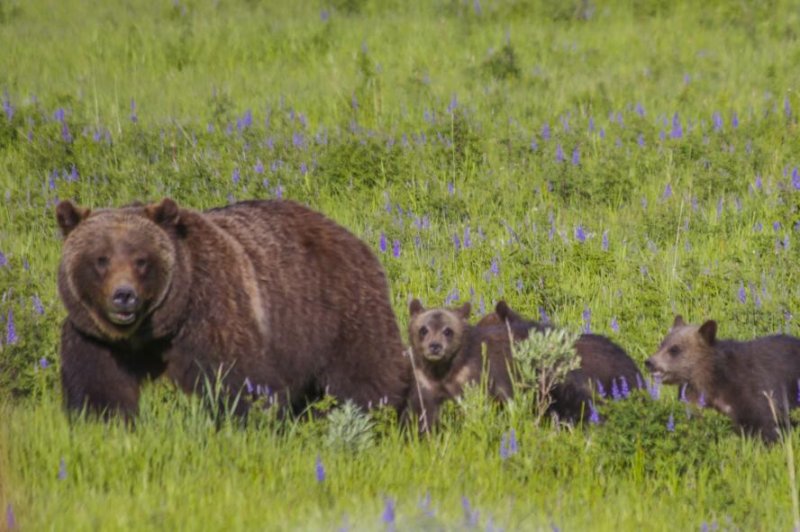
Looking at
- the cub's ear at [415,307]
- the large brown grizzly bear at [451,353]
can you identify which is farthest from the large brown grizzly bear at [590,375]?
the cub's ear at [415,307]

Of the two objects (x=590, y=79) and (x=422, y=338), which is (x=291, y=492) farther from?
(x=590, y=79)

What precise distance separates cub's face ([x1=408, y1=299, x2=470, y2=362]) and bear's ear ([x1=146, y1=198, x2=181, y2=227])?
2.02 metres

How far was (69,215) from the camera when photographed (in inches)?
245

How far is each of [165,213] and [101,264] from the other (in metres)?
0.42

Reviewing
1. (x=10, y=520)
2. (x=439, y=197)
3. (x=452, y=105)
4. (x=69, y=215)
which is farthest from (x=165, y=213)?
(x=452, y=105)

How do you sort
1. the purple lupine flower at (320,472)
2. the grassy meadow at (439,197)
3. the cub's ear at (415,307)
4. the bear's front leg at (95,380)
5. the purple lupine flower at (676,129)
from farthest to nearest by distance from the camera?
the purple lupine flower at (676,129)
the cub's ear at (415,307)
the bear's front leg at (95,380)
the grassy meadow at (439,197)
the purple lupine flower at (320,472)

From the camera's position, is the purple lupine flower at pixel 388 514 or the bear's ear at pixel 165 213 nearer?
the purple lupine flower at pixel 388 514

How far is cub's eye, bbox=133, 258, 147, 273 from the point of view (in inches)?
238

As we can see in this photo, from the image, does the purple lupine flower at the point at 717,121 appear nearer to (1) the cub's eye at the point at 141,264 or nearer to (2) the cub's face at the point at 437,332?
(2) the cub's face at the point at 437,332

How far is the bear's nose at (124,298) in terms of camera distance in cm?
582

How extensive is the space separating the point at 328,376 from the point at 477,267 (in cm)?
252

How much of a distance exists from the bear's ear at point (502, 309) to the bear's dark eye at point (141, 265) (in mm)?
2731

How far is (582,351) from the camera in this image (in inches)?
298

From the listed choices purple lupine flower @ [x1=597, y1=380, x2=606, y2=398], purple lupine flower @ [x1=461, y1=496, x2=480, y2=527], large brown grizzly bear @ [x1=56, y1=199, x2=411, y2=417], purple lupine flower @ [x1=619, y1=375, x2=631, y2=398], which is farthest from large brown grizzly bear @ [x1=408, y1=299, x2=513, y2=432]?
purple lupine flower @ [x1=461, y1=496, x2=480, y2=527]
